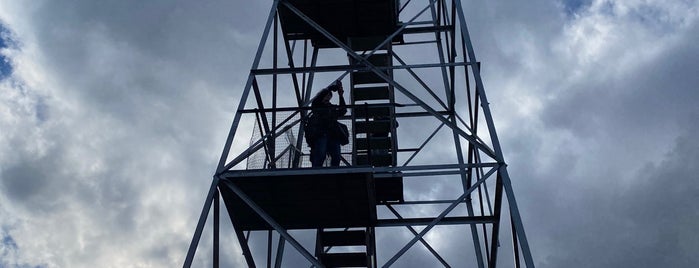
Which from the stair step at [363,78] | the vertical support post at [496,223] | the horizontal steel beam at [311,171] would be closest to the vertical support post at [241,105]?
the horizontal steel beam at [311,171]

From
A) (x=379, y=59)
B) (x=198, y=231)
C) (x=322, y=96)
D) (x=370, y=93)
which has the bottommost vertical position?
(x=198, y=231)

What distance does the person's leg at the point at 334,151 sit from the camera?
505 inches

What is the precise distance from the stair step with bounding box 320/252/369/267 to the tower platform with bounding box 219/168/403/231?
911 mm

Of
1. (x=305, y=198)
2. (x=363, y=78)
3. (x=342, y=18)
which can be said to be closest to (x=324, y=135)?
(x=305, y=198)

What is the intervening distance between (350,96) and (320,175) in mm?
5408

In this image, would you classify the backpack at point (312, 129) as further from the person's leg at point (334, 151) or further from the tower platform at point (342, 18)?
the tower platform at point (342, 18)

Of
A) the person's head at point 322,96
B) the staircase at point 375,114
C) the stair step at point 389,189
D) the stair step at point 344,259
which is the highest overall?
the staircase at point 375,114

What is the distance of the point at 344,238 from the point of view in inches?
575

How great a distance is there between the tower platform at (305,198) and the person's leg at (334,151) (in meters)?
0.71

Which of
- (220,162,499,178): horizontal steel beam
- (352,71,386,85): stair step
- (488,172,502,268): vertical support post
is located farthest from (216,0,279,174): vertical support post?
(488,172,502,268): vertical support post

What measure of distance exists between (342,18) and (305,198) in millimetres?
4599

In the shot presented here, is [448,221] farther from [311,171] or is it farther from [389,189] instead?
[311,171]

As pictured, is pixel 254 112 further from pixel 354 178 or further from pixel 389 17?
pixel 389 17

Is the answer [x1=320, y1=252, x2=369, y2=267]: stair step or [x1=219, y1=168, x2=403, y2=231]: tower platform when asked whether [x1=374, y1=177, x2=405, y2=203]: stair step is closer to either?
[x1=219, y1=168, x2=403, y2=231]: tower platform
